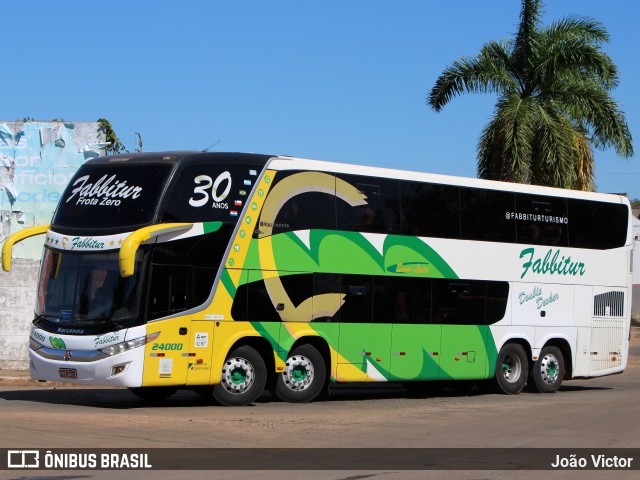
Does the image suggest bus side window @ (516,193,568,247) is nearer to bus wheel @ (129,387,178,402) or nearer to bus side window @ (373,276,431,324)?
bus side window @ (373,276,431,324)

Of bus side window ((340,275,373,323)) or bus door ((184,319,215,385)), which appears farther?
bus side window ((340,275,373,323))

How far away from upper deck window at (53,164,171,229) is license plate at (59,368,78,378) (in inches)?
89.0

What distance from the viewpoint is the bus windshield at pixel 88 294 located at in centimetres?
1714

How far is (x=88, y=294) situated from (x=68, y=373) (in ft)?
4.09

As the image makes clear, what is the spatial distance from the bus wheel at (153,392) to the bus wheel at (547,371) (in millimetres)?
8157

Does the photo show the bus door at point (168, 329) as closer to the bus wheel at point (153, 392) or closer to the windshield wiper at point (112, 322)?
the windshield wiper at point (112, 322)

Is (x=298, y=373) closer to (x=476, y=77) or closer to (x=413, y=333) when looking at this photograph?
(x=413, y=333)

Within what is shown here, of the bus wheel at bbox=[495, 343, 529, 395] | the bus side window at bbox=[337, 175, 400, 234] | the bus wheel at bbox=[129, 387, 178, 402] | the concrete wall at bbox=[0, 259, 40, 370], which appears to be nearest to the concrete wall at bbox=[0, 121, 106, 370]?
the concrete wall at bbox=[0, 259, 40, 370]

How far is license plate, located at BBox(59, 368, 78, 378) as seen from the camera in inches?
678

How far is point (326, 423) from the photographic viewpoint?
52.0 feet

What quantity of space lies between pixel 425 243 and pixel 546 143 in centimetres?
1312

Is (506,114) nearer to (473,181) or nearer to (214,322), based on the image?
(473,181)

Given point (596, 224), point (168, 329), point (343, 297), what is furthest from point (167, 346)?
point (596, 224)
